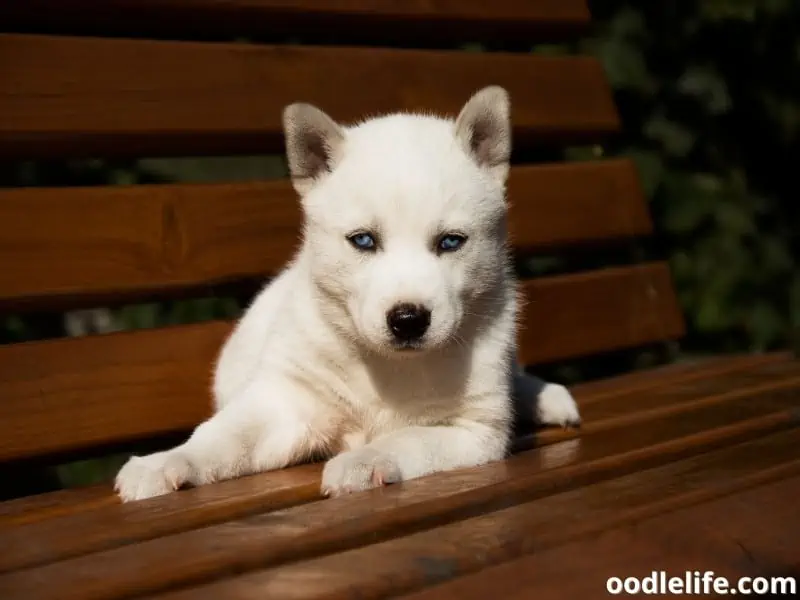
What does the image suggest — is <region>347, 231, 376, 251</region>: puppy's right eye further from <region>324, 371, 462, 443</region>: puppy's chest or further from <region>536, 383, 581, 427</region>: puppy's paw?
<region>536, 383, 581, 427</region>: puppy's paw

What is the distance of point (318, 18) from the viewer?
319cm

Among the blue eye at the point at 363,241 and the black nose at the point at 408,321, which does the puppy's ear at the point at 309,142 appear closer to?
the blue eye at the point at 363,241

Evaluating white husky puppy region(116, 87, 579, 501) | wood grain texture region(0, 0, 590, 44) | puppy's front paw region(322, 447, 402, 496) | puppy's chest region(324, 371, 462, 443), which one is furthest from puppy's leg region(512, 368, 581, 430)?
wood grain texture region(0, 0, 590, 44)

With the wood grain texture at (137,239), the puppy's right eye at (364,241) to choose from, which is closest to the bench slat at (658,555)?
the puppy's right eye at (364,241)

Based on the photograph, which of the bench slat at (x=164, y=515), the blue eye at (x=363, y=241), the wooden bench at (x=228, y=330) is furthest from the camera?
the blue eye at (x=363, y=241)

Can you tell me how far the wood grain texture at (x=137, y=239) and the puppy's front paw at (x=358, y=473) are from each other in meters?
0.95

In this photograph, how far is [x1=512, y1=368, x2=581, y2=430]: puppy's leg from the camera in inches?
107

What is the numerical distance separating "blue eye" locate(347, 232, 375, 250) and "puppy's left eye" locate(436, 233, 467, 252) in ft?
0.47

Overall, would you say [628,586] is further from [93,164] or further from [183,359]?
[93,164]

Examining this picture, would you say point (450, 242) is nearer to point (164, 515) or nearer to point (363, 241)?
point (363, 241)

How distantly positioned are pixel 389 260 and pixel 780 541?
1.00 metres

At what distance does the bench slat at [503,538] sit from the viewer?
1.41 meters

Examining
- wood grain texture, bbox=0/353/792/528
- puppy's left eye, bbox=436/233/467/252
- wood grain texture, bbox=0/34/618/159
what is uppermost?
wood grain texture, bbox=0/34/618/159

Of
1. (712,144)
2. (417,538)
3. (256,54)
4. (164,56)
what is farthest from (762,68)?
(417,538)
